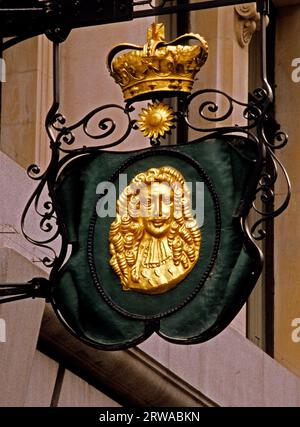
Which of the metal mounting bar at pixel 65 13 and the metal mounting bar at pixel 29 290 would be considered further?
the metal mounting bar at pixel 65 13

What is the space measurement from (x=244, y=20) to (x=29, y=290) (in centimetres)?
843

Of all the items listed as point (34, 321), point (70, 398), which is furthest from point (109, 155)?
point (70, 398)

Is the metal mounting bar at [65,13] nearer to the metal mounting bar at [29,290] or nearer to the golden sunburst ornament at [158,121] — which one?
the golden sunburst ornament at [158,121]

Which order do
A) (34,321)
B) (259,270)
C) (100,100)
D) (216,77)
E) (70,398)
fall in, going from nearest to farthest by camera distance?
(259,270), (34,321), (70,398), (100,100), (216,77)

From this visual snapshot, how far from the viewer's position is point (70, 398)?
1753 cm

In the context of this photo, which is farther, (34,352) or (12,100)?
(12,100)

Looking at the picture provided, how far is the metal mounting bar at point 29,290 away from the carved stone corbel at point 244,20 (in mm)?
8138

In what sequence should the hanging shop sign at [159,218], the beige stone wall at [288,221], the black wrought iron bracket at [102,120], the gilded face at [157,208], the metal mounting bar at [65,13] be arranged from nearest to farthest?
the hanging shop sign at [159,218] → the black wrought iron bracket at [102,120] → the gilded face at [157,208] → the metal mounting bar at [65,13] → the beige stone wall at [288,221]

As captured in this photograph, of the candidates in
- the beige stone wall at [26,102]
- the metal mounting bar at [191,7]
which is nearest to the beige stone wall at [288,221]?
the beige stone wall at [26,102]

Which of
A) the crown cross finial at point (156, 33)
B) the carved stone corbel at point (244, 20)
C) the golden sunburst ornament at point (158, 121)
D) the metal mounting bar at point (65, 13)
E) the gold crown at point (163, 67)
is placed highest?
the carved stone corbel at point (244, 20)

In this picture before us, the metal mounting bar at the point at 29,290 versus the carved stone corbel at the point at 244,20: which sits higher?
the carved stone corbel at the point at 244,20

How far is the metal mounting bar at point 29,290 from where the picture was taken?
45.9ft
